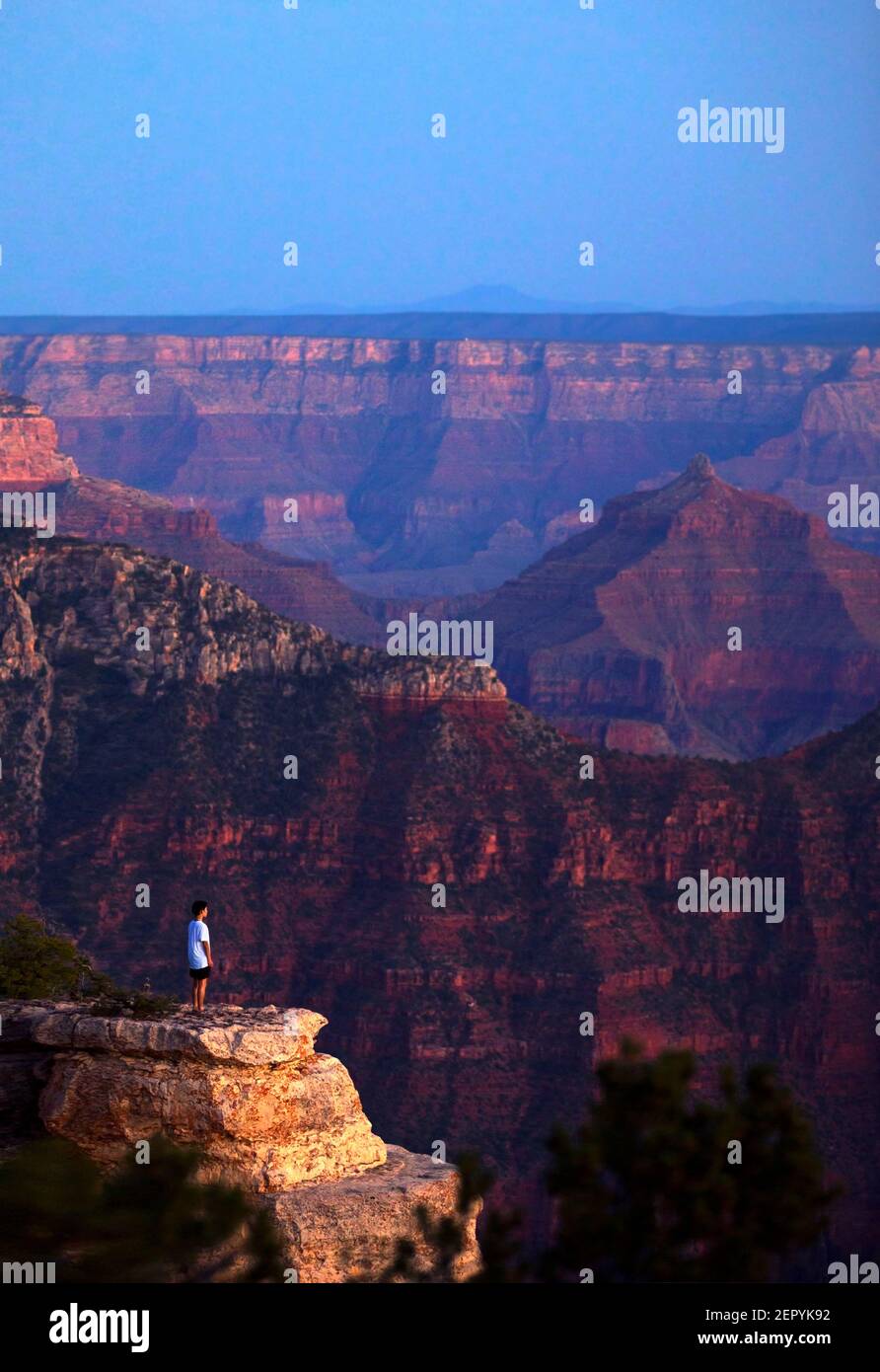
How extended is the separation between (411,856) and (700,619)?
108 m

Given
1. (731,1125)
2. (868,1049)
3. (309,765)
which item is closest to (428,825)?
(309,765)

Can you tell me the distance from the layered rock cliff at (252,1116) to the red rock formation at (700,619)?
137 m

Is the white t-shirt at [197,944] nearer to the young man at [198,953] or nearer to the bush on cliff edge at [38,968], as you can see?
the young man at [198,953]

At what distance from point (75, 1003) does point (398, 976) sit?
137ft

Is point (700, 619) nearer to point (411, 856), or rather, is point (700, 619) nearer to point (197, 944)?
point (411, 856)

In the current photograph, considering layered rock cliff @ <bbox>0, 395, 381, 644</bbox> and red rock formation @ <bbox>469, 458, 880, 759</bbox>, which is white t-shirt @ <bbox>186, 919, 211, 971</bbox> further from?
red rock formation @ <bbox>469, 458, 880, 759</bbox>

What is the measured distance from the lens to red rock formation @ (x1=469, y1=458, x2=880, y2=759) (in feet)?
550

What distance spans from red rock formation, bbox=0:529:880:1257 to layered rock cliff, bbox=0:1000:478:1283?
39.7m

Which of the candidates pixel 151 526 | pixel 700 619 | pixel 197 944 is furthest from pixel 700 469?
pixel 197 944

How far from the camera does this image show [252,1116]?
83.9 feet

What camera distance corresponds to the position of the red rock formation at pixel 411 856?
69.4 metres

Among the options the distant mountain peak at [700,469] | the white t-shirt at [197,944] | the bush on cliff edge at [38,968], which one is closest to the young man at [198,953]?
the white t-shirt at [197,944]
